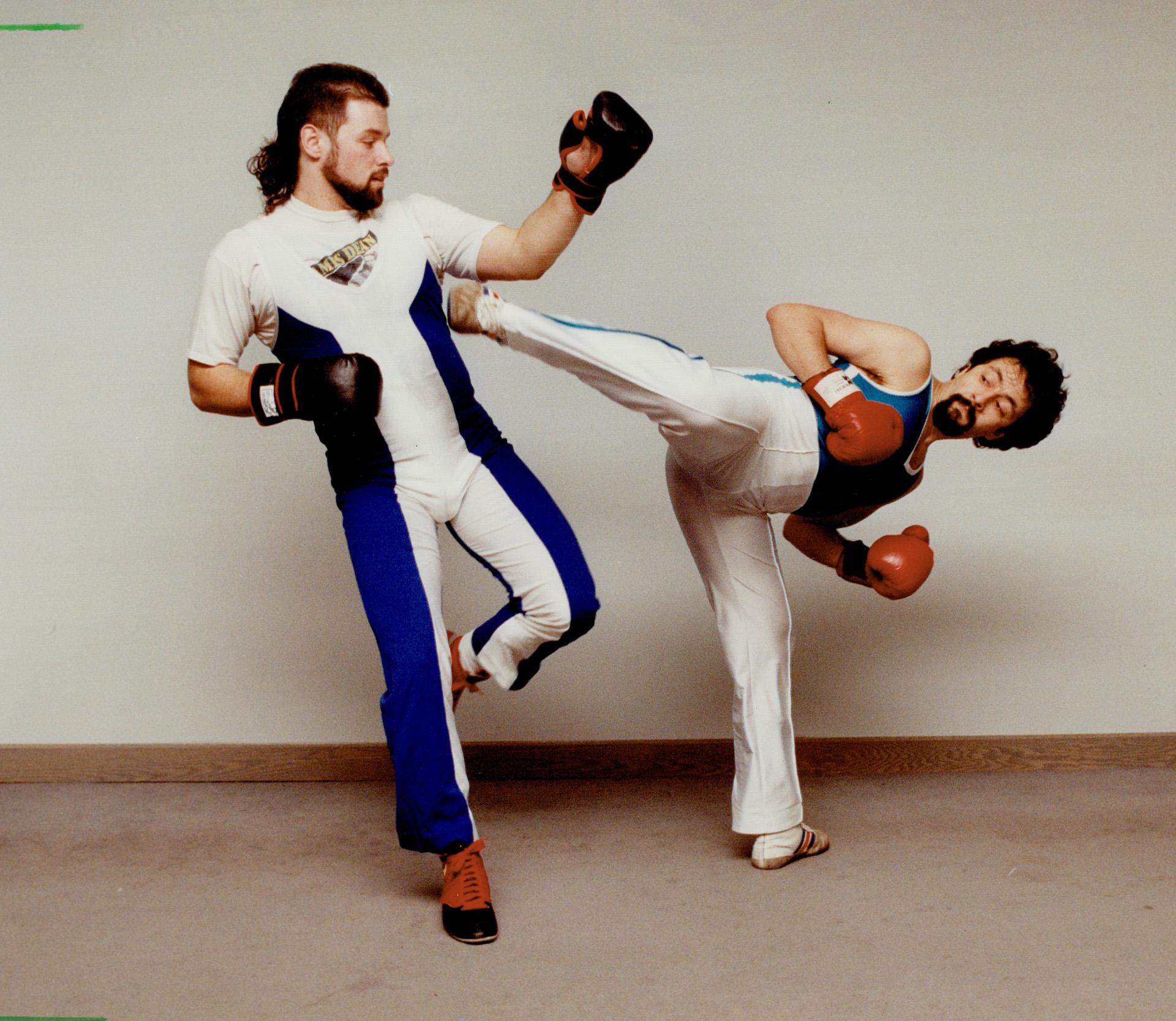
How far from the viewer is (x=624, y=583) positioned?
113 inches

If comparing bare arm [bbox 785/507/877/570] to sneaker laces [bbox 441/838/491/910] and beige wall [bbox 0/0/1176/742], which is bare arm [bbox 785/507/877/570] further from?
sneaker laces [bbox 441/838/491/910]

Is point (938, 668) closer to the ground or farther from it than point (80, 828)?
farther from it

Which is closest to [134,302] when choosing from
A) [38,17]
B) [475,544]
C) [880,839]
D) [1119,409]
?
[38,17]

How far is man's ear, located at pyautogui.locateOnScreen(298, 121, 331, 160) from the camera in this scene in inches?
79.9

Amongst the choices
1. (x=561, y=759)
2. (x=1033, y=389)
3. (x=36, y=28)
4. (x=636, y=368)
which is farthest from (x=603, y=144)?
(x=36, y=28)

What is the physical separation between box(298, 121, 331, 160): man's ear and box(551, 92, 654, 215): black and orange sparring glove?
1.47 ft

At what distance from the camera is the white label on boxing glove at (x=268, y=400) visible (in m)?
1.89

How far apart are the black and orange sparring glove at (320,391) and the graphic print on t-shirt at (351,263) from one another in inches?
8.1

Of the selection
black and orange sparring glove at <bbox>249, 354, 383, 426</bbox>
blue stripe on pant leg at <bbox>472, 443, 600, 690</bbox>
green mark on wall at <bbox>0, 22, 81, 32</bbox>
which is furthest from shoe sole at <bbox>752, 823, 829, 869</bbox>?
green mark on wall at <bbox>0, 22, 81, 32</bbox>

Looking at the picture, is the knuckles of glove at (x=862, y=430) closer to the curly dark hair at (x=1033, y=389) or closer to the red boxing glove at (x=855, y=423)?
the red boxing glove at (x=855, y=423)

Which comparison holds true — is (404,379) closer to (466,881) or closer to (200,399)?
(200,399)

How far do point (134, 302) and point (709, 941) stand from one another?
2.13m

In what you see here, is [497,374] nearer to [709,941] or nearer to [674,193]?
[674,193]

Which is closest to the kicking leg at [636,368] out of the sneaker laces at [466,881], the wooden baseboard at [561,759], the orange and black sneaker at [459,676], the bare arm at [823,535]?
the bare arm at [823,535]
